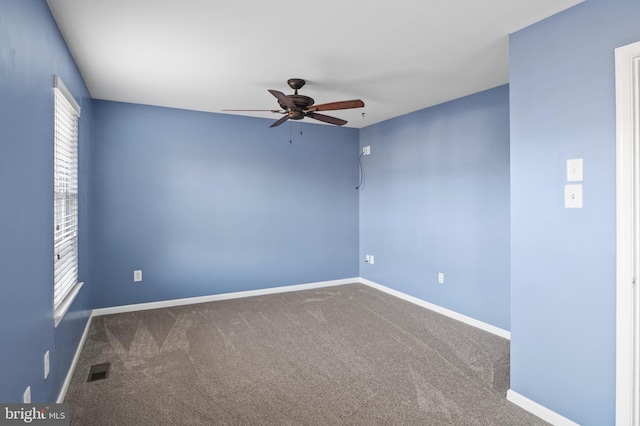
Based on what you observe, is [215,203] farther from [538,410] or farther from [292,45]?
[538,410]

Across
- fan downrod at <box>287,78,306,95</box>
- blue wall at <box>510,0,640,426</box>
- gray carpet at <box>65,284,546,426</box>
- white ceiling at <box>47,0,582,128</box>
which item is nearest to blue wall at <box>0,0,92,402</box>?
white ceiling at <box>47,0,582,128</box>

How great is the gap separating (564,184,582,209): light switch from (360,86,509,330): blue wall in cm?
146

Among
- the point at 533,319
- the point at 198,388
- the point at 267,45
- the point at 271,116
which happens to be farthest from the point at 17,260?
the point at 271,116

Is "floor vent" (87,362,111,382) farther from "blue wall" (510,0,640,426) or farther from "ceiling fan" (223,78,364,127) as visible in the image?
"blue wall" (510,0,640,426)

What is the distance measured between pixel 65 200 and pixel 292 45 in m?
2.09

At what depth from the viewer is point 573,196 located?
6.78 feet

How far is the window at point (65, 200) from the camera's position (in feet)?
7.80

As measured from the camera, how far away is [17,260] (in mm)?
1603

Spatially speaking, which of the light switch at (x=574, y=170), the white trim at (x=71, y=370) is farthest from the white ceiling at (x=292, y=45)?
the white trim at (x=71, y=370)

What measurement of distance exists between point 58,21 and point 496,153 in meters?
3.74

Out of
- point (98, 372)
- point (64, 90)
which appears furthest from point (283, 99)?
point (98, 372)

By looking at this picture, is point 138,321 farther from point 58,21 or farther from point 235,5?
point 235,5

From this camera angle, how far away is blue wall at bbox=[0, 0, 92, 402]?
1.47m

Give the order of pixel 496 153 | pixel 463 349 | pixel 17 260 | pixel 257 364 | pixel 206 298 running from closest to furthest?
pixel 17 260, pixel 257 364, pixel 463 349, pixel 496 153, pixel 206 298
